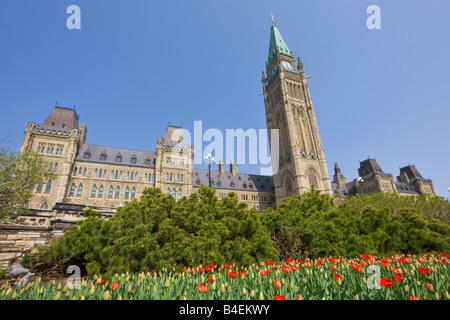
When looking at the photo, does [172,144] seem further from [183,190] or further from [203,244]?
[203,244]

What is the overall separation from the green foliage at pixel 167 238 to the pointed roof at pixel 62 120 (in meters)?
33.4

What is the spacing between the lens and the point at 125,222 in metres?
6.48

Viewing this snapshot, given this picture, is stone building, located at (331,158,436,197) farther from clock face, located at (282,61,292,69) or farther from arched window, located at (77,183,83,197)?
arched window, located at (77,183,83,197)

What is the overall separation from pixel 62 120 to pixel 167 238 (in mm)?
38446

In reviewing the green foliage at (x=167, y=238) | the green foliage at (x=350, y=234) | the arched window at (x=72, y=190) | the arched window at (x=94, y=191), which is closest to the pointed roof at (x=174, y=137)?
the arched window at (x=94, y=191)

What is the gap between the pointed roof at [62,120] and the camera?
32056 millimetres

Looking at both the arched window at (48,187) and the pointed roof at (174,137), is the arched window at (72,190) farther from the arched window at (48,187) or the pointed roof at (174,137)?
the pointed roof at (174,137)

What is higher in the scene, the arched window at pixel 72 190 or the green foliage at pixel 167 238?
the arched window at pixel 72 190

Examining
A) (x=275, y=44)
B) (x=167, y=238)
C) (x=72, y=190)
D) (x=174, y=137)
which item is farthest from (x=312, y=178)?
(x=167, y=238)

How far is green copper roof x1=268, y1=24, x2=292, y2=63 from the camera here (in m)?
63.2

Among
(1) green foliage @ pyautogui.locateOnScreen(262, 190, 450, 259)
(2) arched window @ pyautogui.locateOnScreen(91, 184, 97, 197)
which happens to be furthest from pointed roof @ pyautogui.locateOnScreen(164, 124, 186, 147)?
(1) green foliage @ pyautogui.locateOnScreen(262, 190, 450, 259)

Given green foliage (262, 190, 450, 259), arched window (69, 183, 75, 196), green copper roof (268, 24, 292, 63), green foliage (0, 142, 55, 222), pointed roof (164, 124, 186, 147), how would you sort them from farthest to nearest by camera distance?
green copper roof (268, 24, 292, 63)
pointed roof (164, 124, 186, 147)
arched window (69, 183, 75, 196)
green foliage (0, 142, 55, 222)
green foliage (262, 190, 450, 259)

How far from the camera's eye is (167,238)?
612 centimetres

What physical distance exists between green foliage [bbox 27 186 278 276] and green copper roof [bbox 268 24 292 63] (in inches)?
2643
